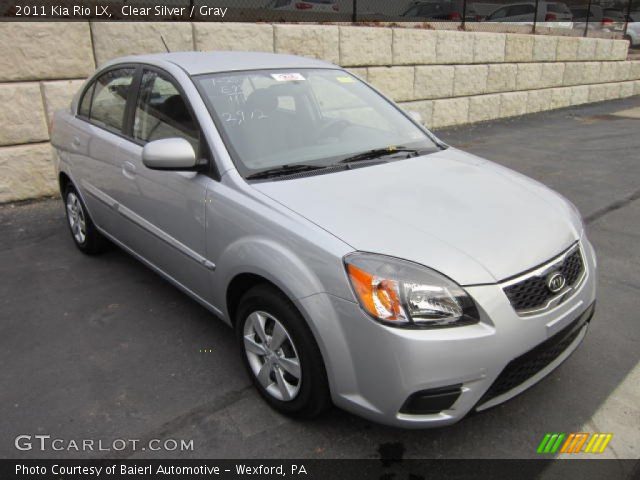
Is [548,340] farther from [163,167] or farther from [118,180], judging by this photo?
[118,180]

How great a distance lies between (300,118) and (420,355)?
71.8 inches

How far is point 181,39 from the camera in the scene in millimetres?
6707

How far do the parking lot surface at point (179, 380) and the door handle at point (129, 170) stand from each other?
0.93 m

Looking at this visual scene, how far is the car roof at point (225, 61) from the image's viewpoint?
3.37 metres

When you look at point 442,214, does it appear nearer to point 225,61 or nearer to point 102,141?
point 225,61

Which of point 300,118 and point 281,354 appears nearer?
point 281,354

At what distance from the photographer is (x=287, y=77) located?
353 centimetres

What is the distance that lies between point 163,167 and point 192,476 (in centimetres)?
153

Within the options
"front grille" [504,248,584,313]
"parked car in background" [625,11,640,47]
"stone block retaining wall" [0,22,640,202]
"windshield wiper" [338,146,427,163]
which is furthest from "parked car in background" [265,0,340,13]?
"parked car in background" [625,11,640,47]

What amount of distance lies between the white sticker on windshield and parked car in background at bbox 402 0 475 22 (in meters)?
7.35

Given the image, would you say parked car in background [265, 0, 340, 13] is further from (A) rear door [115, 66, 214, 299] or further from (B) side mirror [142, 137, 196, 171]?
(B) side mirror [142, 137, 196, 171]

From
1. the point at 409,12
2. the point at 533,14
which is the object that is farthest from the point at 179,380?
the point at 533,14

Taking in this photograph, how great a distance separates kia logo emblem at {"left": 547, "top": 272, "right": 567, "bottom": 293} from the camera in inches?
93.4

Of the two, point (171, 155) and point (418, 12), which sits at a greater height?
point (418, 12)
